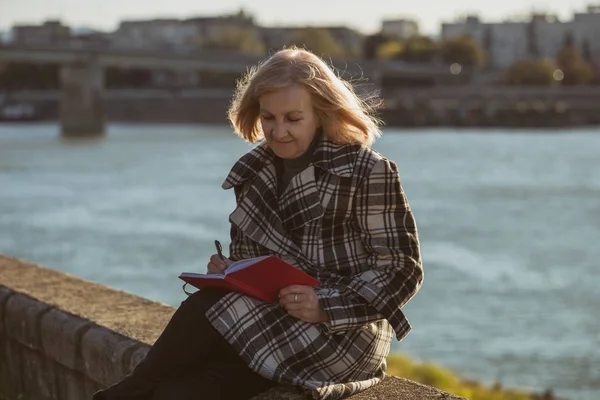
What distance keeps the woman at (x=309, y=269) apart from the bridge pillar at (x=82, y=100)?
44.9 metres

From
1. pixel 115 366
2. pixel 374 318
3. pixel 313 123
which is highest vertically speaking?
pixel 313 123

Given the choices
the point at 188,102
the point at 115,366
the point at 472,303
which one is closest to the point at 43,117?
the point at 188,102

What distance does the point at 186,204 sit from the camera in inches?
872

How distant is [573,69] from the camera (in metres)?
67.2

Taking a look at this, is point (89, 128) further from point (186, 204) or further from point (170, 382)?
point (170, 382)

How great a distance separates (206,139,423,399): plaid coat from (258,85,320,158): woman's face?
48mm

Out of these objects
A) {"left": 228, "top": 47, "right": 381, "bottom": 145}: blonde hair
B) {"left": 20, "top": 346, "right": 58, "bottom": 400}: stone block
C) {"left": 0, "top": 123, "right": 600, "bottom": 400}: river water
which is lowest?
{"left": 0, "top": 123, "right": 600, "bottom": 400}: river water

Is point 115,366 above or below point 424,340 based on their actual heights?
above

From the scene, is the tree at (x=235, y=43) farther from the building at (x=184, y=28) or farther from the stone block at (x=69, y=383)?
the stone block at (x=69, y=383)

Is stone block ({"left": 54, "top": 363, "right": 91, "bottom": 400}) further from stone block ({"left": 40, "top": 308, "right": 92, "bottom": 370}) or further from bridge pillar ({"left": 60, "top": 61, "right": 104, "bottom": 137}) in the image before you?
bridge pillar ({"left": 60, "top": 61, "right": 104, "bottom": 137})

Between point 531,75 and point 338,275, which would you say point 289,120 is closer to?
point 338,275

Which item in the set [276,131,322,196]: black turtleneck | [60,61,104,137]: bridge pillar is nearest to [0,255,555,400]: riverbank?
[276,131,322,196]: black turtleneck

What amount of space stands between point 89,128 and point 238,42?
3121cm

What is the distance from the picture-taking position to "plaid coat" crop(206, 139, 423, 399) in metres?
2.21
